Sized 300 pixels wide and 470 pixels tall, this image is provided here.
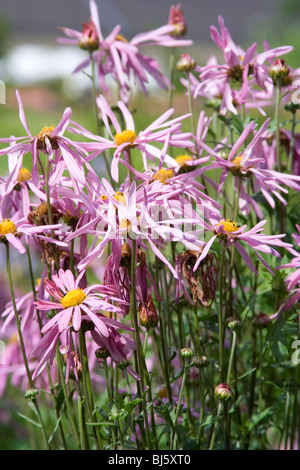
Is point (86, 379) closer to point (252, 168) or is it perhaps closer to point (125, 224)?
point (125, 224)

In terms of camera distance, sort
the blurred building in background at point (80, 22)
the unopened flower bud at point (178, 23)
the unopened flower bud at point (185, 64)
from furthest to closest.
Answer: the blurred building in background at point (80, 22)
the unopened flower bud at point (178, 23)
the unopened flower bud at point (185, 64)

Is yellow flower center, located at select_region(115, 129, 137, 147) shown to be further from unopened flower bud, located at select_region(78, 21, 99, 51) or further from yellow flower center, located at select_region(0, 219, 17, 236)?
unopened flower bud, located at select_region(78, 21, 99, 51)

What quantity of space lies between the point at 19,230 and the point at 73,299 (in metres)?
0.09

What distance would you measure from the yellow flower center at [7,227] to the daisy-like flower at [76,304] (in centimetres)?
6

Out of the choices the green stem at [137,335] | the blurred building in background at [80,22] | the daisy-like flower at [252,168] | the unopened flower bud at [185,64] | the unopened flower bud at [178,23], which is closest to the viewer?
the green stem at [137,335]

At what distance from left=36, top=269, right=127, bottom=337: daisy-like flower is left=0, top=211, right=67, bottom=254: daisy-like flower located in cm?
4

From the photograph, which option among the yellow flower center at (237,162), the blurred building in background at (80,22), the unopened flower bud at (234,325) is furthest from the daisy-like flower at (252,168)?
the blurred building in background at (80,22)

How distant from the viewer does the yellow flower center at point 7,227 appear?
0.63 metres

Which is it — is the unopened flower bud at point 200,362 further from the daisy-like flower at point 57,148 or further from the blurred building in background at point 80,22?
the blurred building in background at point 80,22

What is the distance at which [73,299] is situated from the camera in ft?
1.96

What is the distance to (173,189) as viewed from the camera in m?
0.62

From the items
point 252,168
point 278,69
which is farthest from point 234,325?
point 278,69

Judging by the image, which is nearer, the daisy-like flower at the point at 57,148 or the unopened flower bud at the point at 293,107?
the daisy-like flower at the point at 57,148
